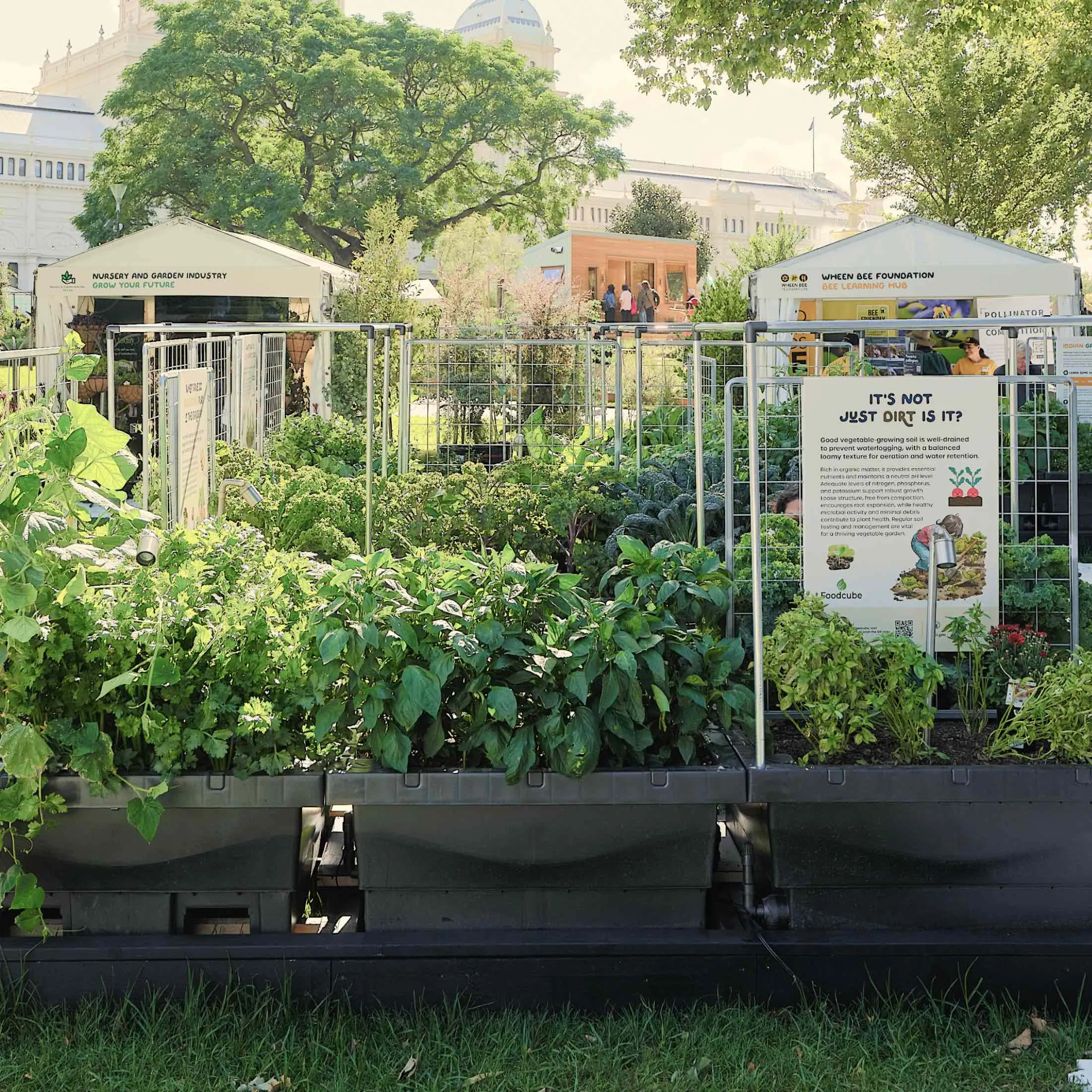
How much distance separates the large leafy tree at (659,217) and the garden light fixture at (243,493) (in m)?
49.6

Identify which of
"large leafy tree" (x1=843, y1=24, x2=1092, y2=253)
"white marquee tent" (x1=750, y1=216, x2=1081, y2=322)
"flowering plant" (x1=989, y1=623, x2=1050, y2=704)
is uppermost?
"large leafy tree" (x1=843, y1=24, x2=1092, y2=253)

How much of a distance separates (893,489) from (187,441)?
12.5ft

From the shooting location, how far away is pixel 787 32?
11734mm

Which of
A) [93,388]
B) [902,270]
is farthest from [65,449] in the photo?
[902,270]

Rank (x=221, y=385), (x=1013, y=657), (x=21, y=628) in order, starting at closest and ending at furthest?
(x=21, y=628)
(x=1013, y=657)
(x=221, y=385)

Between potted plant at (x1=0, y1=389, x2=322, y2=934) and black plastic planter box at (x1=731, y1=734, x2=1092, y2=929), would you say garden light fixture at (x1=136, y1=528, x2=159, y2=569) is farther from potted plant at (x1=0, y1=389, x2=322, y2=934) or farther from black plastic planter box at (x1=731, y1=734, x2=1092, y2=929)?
black plastic planter box at (x1=731, y1=734, x2=1092, y2=929)

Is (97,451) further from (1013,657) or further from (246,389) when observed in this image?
(246,389)

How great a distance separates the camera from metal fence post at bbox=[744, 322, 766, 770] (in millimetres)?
3365

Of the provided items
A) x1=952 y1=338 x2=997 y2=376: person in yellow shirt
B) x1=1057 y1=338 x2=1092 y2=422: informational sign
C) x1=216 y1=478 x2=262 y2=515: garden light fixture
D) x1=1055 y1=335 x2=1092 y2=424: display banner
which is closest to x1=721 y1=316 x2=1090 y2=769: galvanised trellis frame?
x1=216 y1=478 x2=262 y2=515: garden light fixture

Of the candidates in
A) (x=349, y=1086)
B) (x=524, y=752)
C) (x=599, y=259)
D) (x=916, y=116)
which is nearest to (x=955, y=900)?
(x=524, y=752)

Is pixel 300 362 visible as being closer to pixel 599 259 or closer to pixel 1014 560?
pixel 1014 560

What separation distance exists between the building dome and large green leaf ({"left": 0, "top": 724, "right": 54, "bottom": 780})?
129935 millimetres

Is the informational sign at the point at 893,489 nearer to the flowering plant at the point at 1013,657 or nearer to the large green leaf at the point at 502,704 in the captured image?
the flowering plant at the point at 1013,657

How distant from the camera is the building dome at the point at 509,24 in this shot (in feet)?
422
